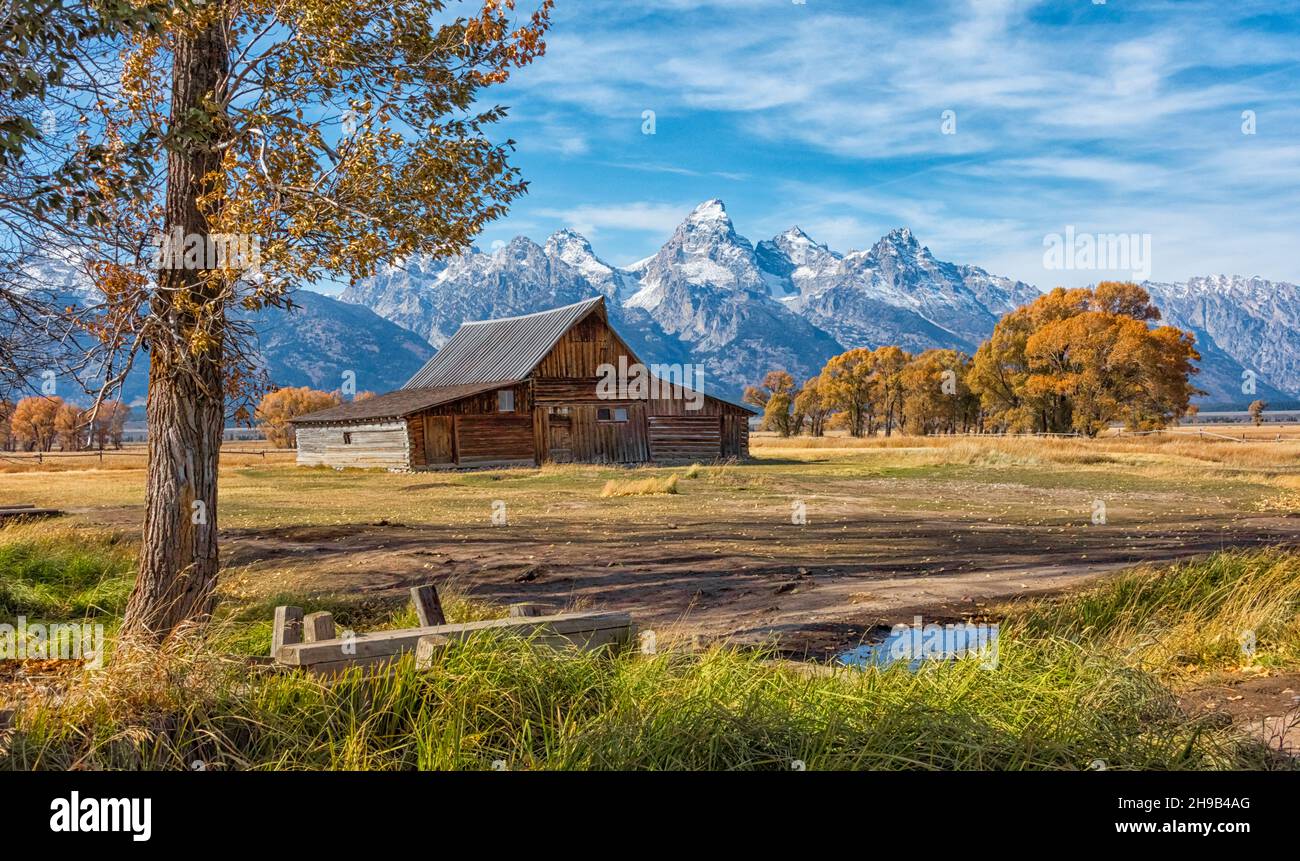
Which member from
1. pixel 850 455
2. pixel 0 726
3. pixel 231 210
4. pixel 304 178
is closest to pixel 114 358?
pixel 231 210

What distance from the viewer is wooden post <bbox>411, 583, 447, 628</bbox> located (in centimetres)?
641

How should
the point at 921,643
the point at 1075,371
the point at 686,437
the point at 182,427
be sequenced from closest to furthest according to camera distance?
the point at 921,643, the point at 182,427, the point at 686,437, the point at 1075,371

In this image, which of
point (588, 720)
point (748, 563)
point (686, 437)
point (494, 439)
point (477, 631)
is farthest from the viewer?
point (686, 437)

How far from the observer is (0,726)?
5.21 m

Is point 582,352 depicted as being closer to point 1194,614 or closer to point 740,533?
point 740,533

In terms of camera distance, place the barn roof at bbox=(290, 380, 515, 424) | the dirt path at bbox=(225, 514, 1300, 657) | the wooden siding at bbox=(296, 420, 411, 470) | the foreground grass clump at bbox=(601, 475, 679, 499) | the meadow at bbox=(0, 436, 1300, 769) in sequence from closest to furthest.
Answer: the meadow at bbox=(0, 436, 1300, 769) < the dirt path at bbox=(225, 514, 1300, 657) < the foreground grass clump at bbox=(601, 475, 679, 499) < the barn roof at bbox=(290, 380, 515, 424) < the wooden siding at bbox=(296, 420, 411, 470)

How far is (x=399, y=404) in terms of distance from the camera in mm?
46781

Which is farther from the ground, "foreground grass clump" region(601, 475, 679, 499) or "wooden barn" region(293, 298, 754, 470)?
"wooden barn" region(293, 298, 754, 470)

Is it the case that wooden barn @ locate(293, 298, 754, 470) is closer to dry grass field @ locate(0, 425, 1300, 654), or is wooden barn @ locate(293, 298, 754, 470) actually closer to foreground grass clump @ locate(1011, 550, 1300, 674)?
dry grass field @ locate(0, 425, 1300, 654)

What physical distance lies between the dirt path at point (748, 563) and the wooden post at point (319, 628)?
394 cm

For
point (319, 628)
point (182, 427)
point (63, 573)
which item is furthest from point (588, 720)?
point (63, 573)

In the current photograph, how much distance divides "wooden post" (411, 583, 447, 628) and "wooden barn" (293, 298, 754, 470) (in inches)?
1464

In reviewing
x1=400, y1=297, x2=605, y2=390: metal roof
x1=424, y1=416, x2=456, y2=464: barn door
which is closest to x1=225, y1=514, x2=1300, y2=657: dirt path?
x1=424, y1=416, x2=456, y2=464: barn door

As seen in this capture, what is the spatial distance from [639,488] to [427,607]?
22.7m
